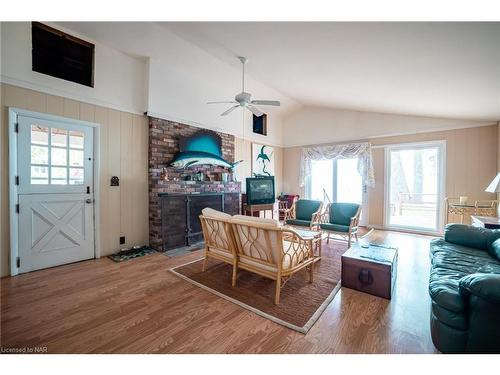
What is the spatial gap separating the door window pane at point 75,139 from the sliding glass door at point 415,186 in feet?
21.1

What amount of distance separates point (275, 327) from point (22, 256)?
131 inches

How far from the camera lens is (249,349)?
1577 millimetres

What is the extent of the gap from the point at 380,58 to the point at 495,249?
2.47 metres

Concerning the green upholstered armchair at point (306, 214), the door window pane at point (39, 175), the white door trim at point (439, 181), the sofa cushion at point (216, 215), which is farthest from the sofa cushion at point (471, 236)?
the door window pane at point (39, 175)

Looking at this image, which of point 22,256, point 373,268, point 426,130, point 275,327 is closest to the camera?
point 275,327

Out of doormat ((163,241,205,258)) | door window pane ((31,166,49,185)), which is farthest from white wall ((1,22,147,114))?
doormat ((163,241,205,258))

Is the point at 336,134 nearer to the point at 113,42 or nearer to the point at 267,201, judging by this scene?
the point at 267,201

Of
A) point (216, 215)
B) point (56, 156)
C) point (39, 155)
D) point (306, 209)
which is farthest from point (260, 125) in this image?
point (39, 155)

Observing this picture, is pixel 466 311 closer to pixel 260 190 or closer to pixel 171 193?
pixel 171 193

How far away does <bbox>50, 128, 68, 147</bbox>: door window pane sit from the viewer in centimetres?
301

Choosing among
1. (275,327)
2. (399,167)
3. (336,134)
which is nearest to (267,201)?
(336,134)

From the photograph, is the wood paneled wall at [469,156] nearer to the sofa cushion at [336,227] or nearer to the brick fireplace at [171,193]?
the sofa cushion at [336,227]

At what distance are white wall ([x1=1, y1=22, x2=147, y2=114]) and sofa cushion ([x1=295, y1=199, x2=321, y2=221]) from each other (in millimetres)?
3656

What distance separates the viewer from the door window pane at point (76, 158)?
10.4 feet
